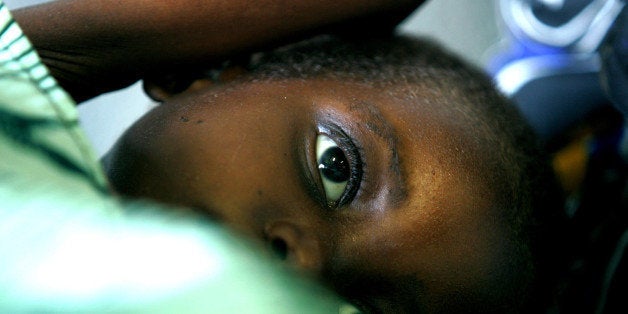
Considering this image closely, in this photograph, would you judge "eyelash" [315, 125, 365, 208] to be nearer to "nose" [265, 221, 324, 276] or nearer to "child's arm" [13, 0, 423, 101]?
"nose" [265, 221, 324, 276]

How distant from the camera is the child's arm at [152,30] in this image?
0.52 m

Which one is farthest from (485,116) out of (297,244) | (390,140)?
(297,244)

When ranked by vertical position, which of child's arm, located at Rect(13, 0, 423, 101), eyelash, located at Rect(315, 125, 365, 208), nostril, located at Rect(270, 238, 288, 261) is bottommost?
nostril, located at Rect(270, 238, 288, 261)

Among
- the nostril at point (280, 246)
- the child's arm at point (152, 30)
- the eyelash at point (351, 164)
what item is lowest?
the nostril at point (280, 246)

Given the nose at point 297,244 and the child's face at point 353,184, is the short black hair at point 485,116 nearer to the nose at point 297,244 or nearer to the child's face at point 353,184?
the child's face at point 353,184

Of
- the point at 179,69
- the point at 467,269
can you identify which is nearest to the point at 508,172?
the point at 467,269

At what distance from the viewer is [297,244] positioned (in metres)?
0.46

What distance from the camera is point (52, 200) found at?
21 cm

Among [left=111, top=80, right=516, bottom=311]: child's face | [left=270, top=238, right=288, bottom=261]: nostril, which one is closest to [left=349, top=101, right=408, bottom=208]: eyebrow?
[left=111, top=80, right=516, bottom=311]: child's face

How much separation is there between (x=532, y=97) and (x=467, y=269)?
0.46m

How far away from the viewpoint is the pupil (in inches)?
19.9

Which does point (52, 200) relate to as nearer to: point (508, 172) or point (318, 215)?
point (318, 215)

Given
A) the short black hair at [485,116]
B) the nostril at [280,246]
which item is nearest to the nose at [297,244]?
the nostril at [280,246]

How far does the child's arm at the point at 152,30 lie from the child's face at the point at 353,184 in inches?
3.4
